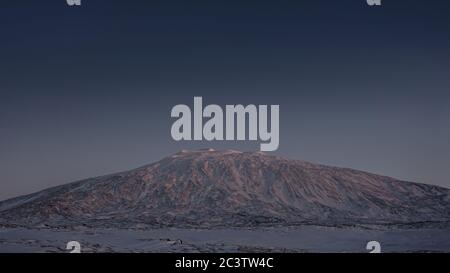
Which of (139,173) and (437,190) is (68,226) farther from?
(437,190)

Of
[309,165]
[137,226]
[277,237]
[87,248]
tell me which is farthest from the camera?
[309,165]

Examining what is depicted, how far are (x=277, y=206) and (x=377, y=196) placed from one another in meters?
5.14

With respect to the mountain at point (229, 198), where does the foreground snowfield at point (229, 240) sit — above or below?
below

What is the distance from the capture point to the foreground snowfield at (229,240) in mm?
18312

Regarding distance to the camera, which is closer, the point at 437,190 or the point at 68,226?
the point at 68,226

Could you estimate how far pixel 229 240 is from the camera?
1986cm

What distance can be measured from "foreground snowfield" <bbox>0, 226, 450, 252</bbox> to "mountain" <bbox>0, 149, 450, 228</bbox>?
1851 millimetres

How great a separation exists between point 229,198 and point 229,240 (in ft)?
30.2

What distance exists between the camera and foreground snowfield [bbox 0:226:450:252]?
18.3 m

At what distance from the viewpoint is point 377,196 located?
28.2 meters

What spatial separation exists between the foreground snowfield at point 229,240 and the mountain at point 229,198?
185cm

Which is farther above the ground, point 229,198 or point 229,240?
point 229,198

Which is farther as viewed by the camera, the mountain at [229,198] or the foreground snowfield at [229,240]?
the mountain at [229,198]
